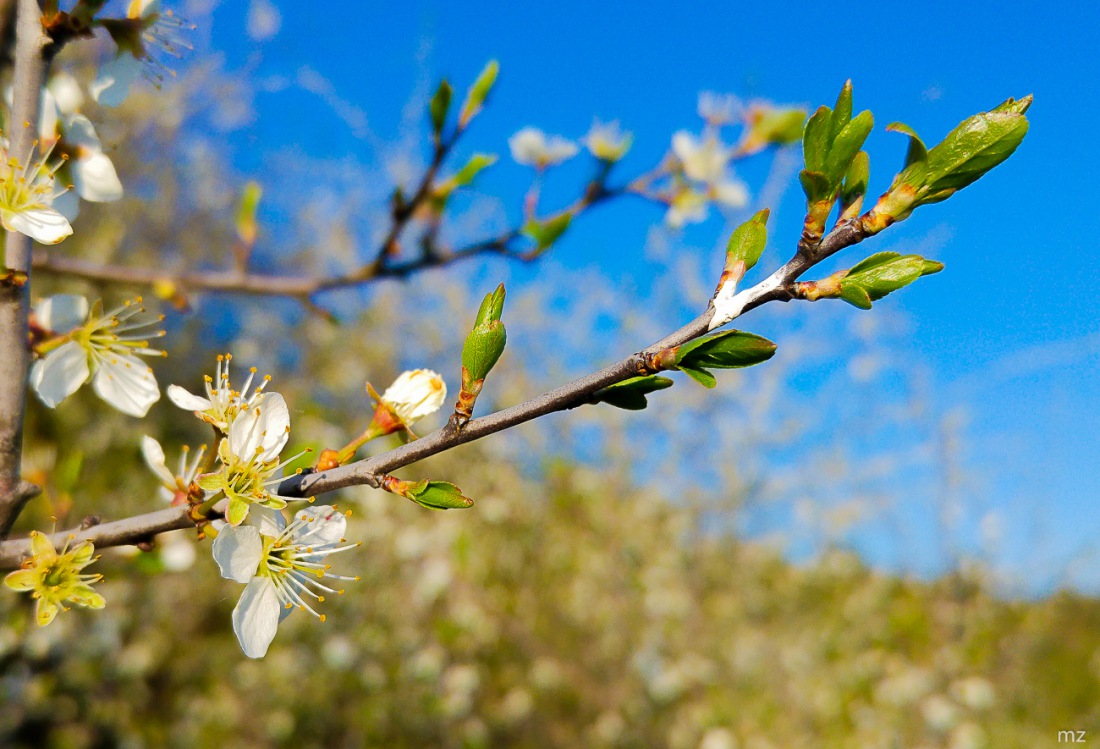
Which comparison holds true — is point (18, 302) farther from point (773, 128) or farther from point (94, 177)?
point (773, 128)

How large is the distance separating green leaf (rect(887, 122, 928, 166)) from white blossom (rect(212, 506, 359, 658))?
0.55 m

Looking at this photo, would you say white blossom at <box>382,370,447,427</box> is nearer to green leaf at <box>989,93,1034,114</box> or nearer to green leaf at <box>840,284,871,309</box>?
green leaf at <box>840,284,871,309</box>

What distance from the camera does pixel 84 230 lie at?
5027 millimetres

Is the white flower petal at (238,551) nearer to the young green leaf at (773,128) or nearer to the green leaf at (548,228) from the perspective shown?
the green leaf at (548,228)

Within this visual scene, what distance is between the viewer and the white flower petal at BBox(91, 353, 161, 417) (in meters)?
0.78

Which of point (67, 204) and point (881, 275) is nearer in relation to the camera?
point (881, 275)

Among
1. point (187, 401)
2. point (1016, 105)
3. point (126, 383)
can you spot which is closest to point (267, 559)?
point (187, 401)

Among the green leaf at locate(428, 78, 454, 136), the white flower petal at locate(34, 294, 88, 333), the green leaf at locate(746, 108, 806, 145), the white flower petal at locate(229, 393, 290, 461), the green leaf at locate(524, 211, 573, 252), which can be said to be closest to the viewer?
the white flower petal at locate(229, 393, 290, 461)

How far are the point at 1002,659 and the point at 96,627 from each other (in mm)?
4662

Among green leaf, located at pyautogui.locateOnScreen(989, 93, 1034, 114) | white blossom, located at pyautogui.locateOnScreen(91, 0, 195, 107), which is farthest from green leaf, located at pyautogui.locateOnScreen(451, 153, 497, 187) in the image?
green leaf, located at pyautogui.locateOnScreen(989, 93, 1034, 114)

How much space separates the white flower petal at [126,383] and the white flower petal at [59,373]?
2 cm

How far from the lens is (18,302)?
606 millimetres

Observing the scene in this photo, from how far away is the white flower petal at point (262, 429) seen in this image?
65cm

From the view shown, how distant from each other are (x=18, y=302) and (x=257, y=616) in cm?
34
